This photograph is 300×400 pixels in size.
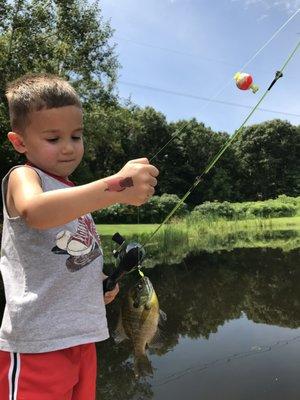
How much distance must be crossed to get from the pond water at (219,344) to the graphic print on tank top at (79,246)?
11.4 feet

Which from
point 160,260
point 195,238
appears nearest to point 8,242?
point 160,260

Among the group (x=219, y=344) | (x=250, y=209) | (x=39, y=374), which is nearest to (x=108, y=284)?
(x=39, y=374)

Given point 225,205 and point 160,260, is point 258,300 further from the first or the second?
point 225,205

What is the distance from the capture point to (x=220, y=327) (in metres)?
7.16

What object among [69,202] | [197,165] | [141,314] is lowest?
[141,314]

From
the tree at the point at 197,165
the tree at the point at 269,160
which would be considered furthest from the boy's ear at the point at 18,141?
the tree at the point at 269,160

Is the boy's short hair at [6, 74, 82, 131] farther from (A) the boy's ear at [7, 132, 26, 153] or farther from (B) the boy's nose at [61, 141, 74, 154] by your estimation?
(B) the boy's nose at [61, 141, 74, 154]

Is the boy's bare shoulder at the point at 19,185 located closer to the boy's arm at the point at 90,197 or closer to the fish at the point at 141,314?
the boy's arm at the point at 90,197

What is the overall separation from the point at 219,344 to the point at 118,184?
5484 millimetres

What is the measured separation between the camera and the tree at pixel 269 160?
4819 cm

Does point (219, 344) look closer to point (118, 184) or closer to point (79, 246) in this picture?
point (79, 246)

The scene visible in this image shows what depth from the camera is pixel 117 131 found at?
2269 centimetres

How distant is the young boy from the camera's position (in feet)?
5.49

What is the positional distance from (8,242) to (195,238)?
16703mm
